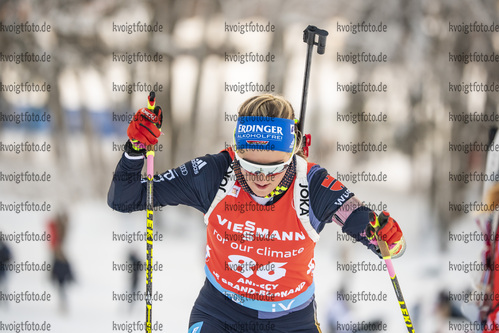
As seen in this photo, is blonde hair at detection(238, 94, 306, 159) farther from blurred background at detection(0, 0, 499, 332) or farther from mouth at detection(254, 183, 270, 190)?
blurred background at detection(0, 0, 499, 332)

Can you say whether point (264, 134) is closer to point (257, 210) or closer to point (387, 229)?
point (257, 210)

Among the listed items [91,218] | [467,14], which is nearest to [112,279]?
[91,218]

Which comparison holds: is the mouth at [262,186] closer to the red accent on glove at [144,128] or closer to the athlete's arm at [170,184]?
the athlete's arm at [170,184]

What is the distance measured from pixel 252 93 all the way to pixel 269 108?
9585mm

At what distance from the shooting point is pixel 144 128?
2.57 meters

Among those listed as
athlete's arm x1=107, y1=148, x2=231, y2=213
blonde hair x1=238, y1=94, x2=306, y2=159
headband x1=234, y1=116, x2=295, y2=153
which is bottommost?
athlete's arm x1=107, y1=148, x2=231, y2=213

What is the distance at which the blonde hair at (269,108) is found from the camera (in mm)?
2568

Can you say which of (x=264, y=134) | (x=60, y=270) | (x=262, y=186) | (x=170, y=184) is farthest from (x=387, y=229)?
(x=60, y=270)

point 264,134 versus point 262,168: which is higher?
point 264,134

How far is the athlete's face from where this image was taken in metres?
2.43

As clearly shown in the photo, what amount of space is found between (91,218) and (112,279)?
3.49 meters

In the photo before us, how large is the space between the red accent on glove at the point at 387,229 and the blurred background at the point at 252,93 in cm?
948

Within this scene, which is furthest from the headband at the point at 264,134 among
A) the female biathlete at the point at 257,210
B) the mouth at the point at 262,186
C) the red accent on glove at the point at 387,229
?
the red accent on glove at the point at 387,229

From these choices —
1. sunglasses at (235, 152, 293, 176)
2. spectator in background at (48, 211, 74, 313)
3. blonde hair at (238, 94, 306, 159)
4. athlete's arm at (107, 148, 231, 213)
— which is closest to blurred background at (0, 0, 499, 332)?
spectator in background at (48, 211, 74, 313)
